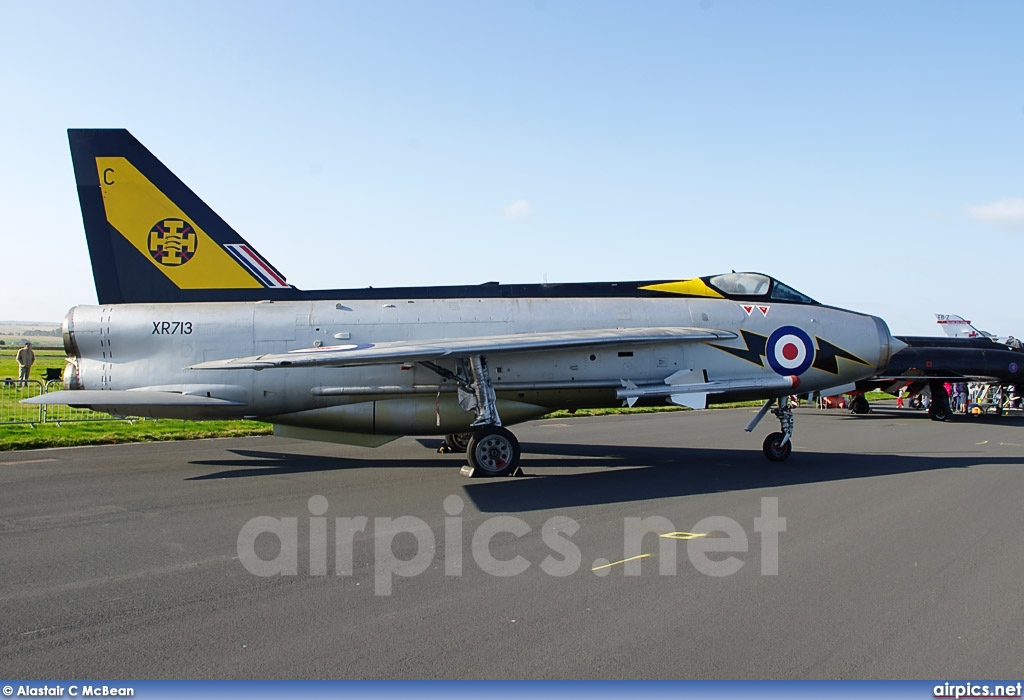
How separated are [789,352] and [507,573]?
8449 millimetres

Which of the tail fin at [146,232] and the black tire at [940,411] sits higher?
the tail fin at [146,232]

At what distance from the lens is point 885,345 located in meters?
13.1

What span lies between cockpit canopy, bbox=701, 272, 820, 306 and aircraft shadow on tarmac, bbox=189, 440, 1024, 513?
9.20 feet

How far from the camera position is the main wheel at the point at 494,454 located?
36.2 feet

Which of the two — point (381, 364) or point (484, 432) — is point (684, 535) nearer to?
point (484, 432)

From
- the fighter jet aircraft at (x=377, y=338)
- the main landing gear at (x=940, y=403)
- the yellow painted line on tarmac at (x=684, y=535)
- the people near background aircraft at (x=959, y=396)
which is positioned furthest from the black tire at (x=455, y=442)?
the people near background aircraft at (x=959, y=396)

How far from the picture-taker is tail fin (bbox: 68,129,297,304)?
12703 millimetres

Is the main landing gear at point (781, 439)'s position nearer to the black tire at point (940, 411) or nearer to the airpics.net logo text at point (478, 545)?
the airpics.net logo text at point (478, 545)

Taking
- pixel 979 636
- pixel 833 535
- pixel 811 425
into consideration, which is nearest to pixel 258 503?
pixel 833 535

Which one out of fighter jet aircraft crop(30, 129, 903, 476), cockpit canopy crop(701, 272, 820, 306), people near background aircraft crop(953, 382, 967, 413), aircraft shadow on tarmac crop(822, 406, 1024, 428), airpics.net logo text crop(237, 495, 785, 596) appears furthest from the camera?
people near background aircraft crop(953, 382, 967, 413)

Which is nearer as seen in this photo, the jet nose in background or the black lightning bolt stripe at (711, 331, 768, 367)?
the black lightning bolt stripe at (711, 331, 768, 367)

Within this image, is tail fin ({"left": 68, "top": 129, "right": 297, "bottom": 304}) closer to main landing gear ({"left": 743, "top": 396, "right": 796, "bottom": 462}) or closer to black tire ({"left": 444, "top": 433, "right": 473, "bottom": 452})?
black tire ({"left": 444, "top": 433, "right": 473, "bottom": 452})

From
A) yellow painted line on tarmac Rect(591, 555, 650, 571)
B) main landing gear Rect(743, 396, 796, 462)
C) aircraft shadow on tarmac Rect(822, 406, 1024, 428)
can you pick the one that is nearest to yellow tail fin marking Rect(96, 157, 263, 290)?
yellow painted line on tarmac Rect(591, 555, 650, 571)

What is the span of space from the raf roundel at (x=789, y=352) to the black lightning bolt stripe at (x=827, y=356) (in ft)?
0.40
